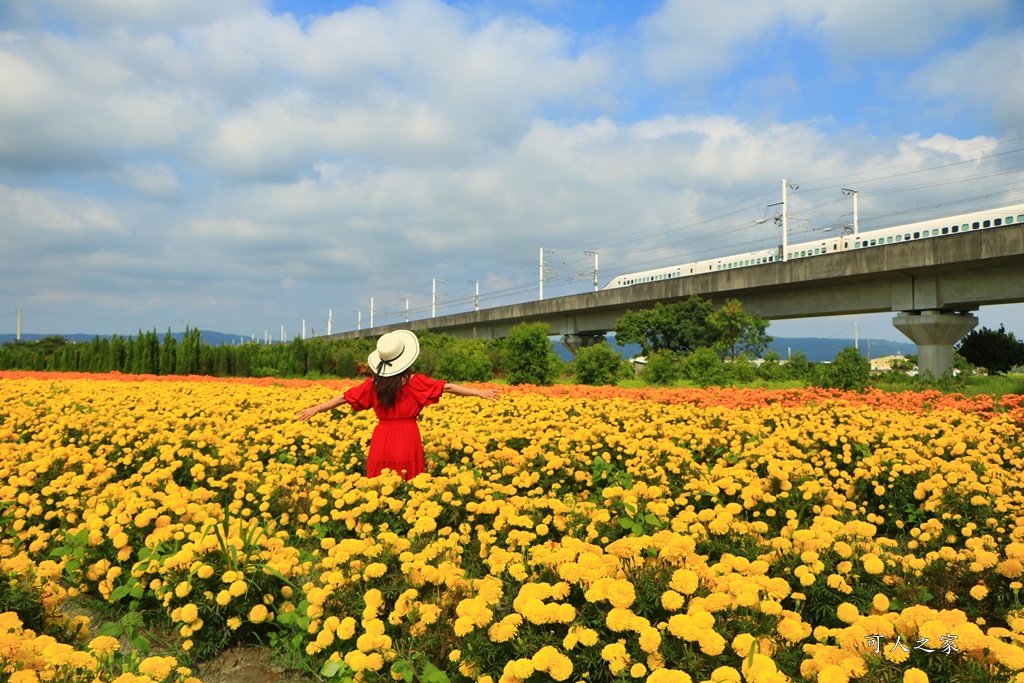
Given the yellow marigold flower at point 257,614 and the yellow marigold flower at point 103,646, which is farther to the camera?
the yellow marigold flower at point 257,614

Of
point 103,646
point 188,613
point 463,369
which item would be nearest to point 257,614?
point 188,613

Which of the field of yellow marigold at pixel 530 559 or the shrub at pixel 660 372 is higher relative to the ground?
the shrub at pixel 660 372

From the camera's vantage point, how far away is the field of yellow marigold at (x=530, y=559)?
6.75 feet

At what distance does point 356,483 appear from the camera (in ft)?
14.4

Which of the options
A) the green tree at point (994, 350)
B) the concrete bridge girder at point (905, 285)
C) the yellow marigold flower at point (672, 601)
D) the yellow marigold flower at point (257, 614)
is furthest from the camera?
the green tree at point (994, 350)

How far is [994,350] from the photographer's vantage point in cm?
Result: 2753

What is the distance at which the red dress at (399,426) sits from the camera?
15.1ft

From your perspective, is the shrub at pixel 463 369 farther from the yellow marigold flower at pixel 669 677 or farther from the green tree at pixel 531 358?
the yellow marigold flower at pixel 669 677

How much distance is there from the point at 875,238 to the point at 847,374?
22237 millimetres

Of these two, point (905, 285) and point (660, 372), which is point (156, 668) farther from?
point (905, 285)

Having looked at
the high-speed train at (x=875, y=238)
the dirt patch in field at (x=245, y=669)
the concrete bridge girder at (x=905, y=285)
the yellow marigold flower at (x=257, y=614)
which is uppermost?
the high-speed train at (x=875, y=238)

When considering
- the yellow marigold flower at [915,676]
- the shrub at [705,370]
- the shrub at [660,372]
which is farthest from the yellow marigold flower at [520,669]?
the shrub at [660,372]

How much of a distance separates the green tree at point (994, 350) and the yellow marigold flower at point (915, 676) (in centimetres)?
3121

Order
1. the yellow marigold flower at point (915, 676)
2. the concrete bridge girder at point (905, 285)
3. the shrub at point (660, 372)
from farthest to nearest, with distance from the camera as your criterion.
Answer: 1. the concrete bridge girder at point (905, 285)
2. the shrub at point (660, 372)
3. the yellow marigold flower at point (915, 676)
